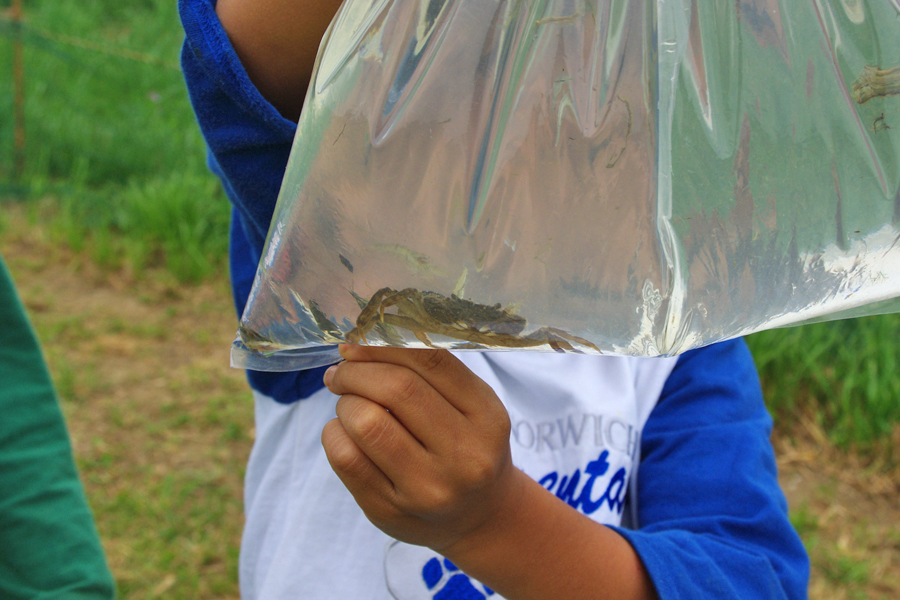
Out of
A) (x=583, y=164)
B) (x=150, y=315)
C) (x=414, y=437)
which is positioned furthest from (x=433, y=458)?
(x=150, y=315)

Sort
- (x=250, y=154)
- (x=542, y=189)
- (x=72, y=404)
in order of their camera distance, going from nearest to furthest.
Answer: (x=542, y=189), (x=250, y=154), (x=72, y=404)

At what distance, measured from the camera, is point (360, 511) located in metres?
0.73

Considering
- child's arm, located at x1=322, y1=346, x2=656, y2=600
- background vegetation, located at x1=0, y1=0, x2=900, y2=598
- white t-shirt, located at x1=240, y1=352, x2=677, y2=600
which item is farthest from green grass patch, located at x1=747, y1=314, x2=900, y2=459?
child's arm, located at x1=322, y1=346, x2=656, y2=600

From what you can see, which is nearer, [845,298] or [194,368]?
[845,298]

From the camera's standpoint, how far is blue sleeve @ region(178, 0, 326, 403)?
21.6 inches

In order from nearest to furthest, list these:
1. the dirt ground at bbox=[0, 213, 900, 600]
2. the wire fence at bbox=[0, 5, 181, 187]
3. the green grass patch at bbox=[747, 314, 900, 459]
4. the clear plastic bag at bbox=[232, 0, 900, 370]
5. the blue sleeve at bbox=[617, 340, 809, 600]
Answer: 1. the clear plastic bag at bbox=[232, 0, 900, 370]
2. the blue sleeve at bbox=[617, 340, 809, 600]
3. the dirt ground at bbox=[0, 213, 900, 600]
4. the green grass patch at bbox=[747, 314, 900, 459]
5. the wire fence at bbox=[0, 5, 181, 187]

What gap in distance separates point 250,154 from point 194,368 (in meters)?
2.08

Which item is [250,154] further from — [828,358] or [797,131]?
[828,358]

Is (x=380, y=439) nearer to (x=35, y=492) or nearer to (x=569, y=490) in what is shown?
(x=569, y=490)

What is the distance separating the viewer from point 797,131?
469 mm

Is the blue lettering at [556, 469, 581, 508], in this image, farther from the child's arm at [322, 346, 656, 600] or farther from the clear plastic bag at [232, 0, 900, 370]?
the clear plastic bag at [232, 0, 900, 370]

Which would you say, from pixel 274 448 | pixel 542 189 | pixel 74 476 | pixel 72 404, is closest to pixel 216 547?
pixel 72 404

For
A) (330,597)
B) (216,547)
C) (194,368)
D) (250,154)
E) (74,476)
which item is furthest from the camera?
(194,368)

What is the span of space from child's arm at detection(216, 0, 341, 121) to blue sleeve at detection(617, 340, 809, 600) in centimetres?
51
